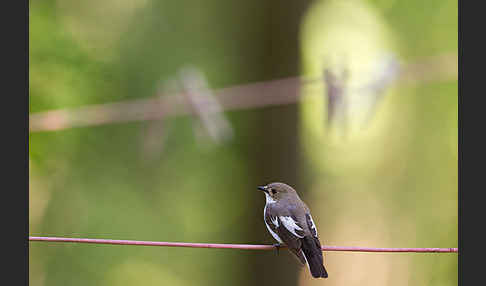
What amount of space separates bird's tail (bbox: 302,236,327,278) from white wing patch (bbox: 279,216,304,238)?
69mm

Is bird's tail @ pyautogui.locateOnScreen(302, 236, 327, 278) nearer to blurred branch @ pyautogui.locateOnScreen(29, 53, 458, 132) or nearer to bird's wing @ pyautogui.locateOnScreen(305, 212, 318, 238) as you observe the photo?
bird's wing @ pyautogui.locateOnScreen(305, 212, 318, 238)

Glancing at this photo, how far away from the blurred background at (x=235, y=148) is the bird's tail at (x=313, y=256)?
253 centimetres

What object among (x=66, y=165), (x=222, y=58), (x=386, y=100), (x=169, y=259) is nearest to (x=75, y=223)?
(x=66, y=165)

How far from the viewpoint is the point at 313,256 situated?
12.7 ft

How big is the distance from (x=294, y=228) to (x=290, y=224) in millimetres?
57

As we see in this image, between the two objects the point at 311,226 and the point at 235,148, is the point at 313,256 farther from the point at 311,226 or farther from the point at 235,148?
the point at 235,148

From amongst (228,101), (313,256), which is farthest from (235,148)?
(313,256)

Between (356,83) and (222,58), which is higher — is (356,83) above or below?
below

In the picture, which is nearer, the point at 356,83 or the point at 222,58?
the point at 356,83

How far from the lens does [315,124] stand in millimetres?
7578

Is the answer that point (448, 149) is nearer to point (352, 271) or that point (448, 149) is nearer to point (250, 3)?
point (352, 271)

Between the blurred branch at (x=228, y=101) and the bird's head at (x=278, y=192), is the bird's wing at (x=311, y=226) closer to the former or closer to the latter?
the bird's head at (x=278, y=192)

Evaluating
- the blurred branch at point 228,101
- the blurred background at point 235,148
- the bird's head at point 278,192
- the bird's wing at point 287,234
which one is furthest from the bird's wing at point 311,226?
the blurred background at point 235,148

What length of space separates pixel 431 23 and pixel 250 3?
2653 millimetres
